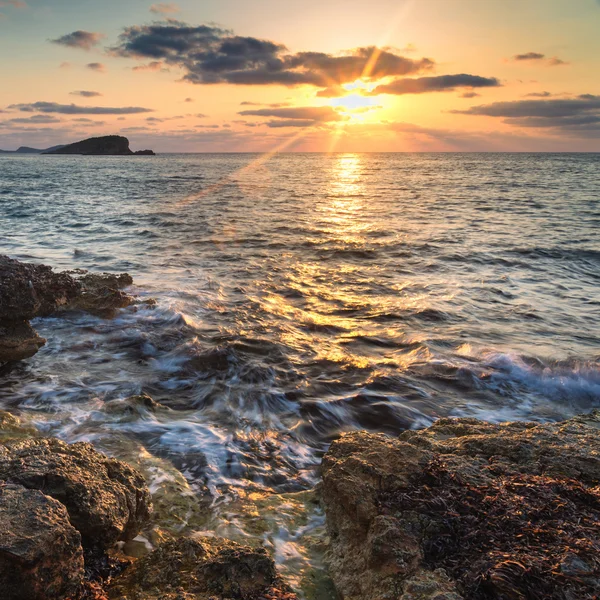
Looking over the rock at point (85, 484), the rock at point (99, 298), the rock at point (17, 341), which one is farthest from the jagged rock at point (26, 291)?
the rock at point (85, 484)

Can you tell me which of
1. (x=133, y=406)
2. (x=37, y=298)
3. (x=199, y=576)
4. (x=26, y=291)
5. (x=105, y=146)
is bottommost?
(x=133, y=406)

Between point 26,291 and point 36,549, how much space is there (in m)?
5.37

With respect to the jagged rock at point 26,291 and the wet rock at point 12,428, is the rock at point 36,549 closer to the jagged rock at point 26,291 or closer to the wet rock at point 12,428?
the wet rock at point 12,428

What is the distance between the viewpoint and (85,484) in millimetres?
2773

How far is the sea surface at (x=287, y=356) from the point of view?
4086 mm

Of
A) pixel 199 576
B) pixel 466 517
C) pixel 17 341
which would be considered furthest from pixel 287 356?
pixel 199 576

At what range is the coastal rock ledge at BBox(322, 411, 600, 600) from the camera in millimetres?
2291

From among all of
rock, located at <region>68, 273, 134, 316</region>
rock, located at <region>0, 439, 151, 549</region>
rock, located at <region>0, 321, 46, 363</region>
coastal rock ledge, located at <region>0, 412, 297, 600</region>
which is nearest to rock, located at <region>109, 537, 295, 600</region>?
coastal rock ledge, located at <region>0, 412, 297, 600</region>

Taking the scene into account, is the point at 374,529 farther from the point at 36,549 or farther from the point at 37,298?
the point at 37,298

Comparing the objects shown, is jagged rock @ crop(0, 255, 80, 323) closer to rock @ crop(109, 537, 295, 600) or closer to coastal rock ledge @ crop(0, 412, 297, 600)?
coastal rock ledge @ crop(0, 412, 297, 600)

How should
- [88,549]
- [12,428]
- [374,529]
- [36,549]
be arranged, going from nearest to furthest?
[36,549], [88,549], [374,529], [12,428]

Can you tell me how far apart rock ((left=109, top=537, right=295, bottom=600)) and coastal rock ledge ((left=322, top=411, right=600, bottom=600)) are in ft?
1.86

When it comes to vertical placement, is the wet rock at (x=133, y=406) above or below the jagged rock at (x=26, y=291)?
below

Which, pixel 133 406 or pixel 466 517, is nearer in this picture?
pixel 466 517
